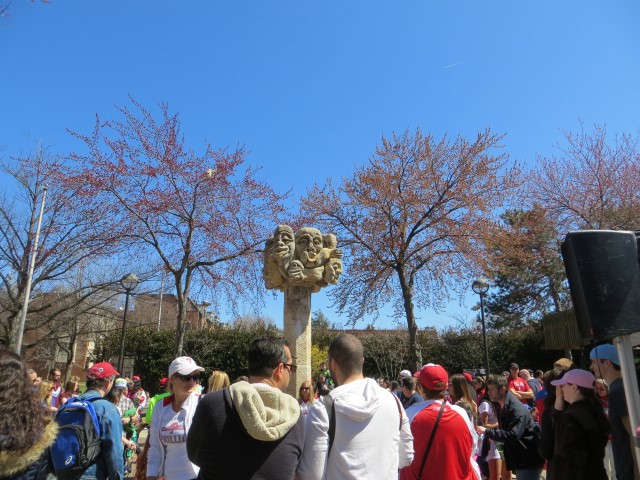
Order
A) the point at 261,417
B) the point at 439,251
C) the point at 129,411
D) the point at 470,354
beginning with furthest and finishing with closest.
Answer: the point at 470,354
the point at 439,251
the point at 129,411
the point at 261,417

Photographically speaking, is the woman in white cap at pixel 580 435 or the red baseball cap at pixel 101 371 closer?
the woman in white cap at pixel 580 435

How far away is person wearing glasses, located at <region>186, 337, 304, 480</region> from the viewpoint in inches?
92.2

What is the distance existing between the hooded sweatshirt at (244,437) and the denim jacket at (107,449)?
1.79m

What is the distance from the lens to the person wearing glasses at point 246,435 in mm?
2342

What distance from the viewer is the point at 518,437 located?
17.1 ft

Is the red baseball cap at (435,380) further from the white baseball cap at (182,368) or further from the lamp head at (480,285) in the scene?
the lamp head at (480,285)

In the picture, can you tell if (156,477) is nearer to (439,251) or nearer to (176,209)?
(176,209)

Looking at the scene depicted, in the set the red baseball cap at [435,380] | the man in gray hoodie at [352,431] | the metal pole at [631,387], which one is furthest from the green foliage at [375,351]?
the metal pole at [631,387]

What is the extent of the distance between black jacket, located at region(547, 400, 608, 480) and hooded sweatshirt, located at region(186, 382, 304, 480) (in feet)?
8.40

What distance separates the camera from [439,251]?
16953mm

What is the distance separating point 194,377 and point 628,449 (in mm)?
3530

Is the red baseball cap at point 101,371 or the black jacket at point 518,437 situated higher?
the red baseball cap at point 101,371

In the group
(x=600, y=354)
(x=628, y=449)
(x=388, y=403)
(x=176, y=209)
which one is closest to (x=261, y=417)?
(x=388, y=403)

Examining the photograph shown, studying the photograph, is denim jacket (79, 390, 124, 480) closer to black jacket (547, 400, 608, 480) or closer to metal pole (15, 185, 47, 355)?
black jacket (547, 400, 608, 480)
